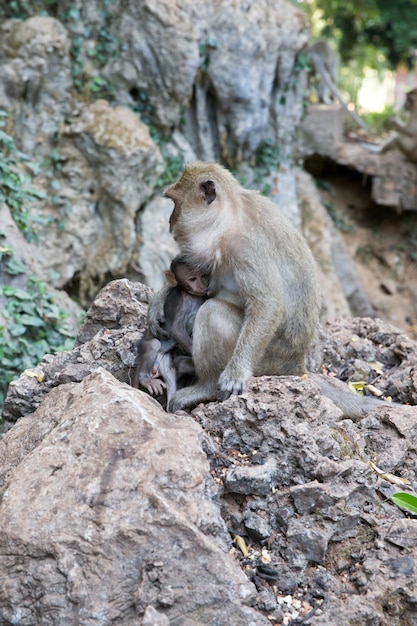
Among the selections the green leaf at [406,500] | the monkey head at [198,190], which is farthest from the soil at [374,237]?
the green leaf at [406,500]

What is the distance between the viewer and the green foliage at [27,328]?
631 cm

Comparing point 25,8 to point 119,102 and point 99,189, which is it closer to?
point 119,102

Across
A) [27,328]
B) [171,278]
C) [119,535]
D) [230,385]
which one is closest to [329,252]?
[27,328]

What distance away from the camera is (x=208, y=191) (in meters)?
4.13

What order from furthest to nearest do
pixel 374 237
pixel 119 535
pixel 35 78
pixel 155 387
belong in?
pixel 374 237
pixel 35 78
pixel 155 387
pixel 119 535

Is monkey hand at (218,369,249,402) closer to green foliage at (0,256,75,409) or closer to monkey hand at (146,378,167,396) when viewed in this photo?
monkey hand at (146,378,167,396)

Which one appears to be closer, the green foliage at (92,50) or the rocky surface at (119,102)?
the rocky surface at (119,102)

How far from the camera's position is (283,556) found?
3049mm

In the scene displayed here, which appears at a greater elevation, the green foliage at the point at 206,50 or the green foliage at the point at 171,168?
the green foliage at the point at 206,50

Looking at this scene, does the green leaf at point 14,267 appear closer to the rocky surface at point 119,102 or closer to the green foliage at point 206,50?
the rocky surface at point 119,102

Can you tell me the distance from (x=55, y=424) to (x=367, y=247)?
1190 cm

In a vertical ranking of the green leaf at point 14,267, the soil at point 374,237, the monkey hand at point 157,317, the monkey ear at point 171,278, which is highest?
the monkey ear at point 171,278

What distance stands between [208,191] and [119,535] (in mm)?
2123

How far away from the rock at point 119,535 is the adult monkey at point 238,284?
1067mm
